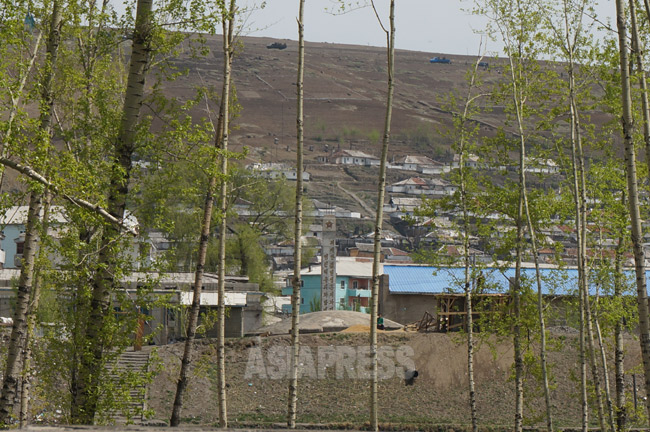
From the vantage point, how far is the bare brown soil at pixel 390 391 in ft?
103

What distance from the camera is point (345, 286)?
79.6 metres

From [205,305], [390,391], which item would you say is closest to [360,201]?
[205,305]

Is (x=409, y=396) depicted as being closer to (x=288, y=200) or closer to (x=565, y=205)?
(x=565, y=205)

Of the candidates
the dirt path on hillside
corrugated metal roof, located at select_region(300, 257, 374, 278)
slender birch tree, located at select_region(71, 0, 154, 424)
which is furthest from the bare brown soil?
the dirt path on hillside

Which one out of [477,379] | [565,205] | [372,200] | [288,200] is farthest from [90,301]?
[372,200]

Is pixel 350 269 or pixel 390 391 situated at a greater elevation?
pixel 350 269

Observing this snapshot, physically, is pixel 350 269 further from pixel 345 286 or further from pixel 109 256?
pixel 109 256

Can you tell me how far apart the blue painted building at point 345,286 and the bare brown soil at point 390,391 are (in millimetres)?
31648

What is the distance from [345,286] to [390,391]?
4423cm

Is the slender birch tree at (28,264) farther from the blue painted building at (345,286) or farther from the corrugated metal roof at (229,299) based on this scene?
the blue painted building at (345,286)

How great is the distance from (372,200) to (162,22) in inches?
6950

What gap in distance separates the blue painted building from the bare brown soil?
31.6 m

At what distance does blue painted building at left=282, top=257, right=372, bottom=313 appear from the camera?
244ft

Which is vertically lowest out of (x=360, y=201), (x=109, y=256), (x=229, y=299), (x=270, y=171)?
(x=109, y=256)
